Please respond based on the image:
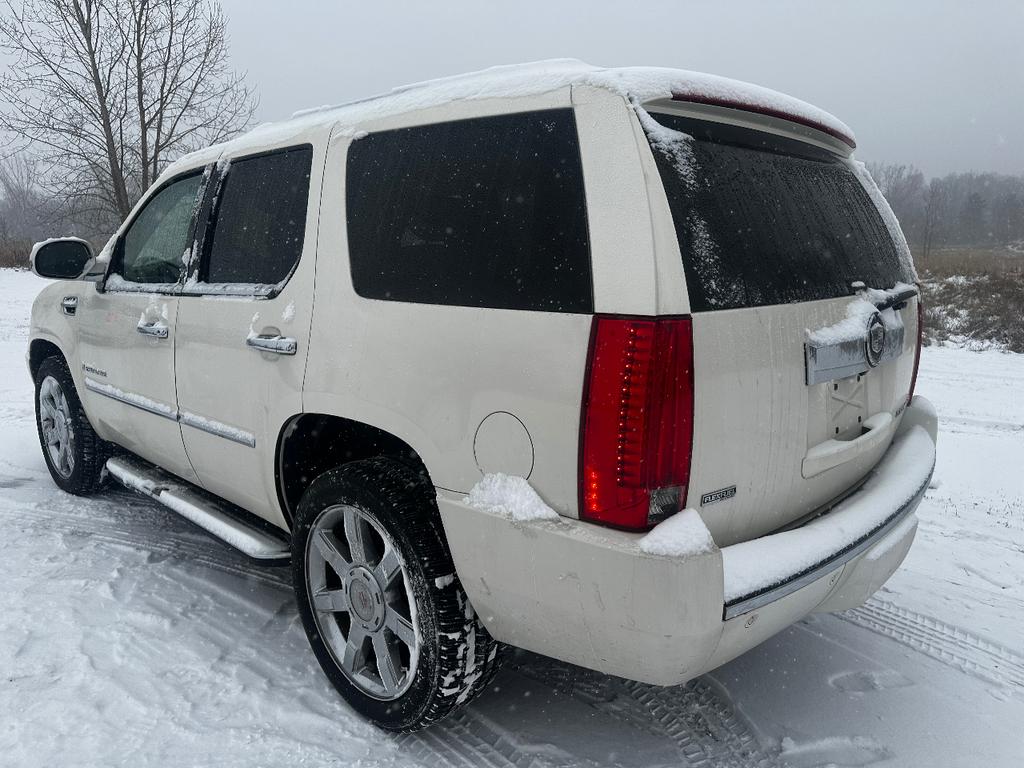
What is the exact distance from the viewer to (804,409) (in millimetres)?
2064

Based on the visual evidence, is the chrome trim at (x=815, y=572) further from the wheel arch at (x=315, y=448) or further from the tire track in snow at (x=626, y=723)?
the wheel arch at (x=315, y=448)

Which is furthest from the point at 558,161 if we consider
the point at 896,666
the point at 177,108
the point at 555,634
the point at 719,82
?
the point at 177,108

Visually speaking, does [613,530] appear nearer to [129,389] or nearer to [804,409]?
[804,409]

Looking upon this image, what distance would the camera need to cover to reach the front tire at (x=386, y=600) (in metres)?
2.14

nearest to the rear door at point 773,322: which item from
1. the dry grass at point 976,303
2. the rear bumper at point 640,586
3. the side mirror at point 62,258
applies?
the rear bumper at point 640,586

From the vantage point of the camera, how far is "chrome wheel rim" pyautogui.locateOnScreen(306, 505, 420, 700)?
227cm

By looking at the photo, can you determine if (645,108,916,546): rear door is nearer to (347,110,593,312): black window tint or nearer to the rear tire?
(347,110,593,312): black window tint

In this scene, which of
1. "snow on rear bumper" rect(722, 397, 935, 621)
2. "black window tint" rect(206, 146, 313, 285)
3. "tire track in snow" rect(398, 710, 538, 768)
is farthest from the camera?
"black window tint" rect(206, 146, 313, 285)

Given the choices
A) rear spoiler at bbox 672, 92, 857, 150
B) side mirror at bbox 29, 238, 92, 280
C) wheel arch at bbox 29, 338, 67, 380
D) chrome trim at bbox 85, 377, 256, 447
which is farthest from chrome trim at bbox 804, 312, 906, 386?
wheel arch at bbox 29, 338, 67, 380

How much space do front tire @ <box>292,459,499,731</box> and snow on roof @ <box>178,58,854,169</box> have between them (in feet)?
3.80

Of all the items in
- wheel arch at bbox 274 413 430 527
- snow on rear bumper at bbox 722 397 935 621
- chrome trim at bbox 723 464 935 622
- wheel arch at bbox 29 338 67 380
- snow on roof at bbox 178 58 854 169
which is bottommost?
chrome trim at bbox 723 464 935 622

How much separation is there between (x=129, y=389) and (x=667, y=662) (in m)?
2.96

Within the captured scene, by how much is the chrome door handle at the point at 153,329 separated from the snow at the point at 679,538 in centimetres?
245

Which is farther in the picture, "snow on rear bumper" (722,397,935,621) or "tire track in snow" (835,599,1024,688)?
"tire track in snow" (835,599,1024,688)
